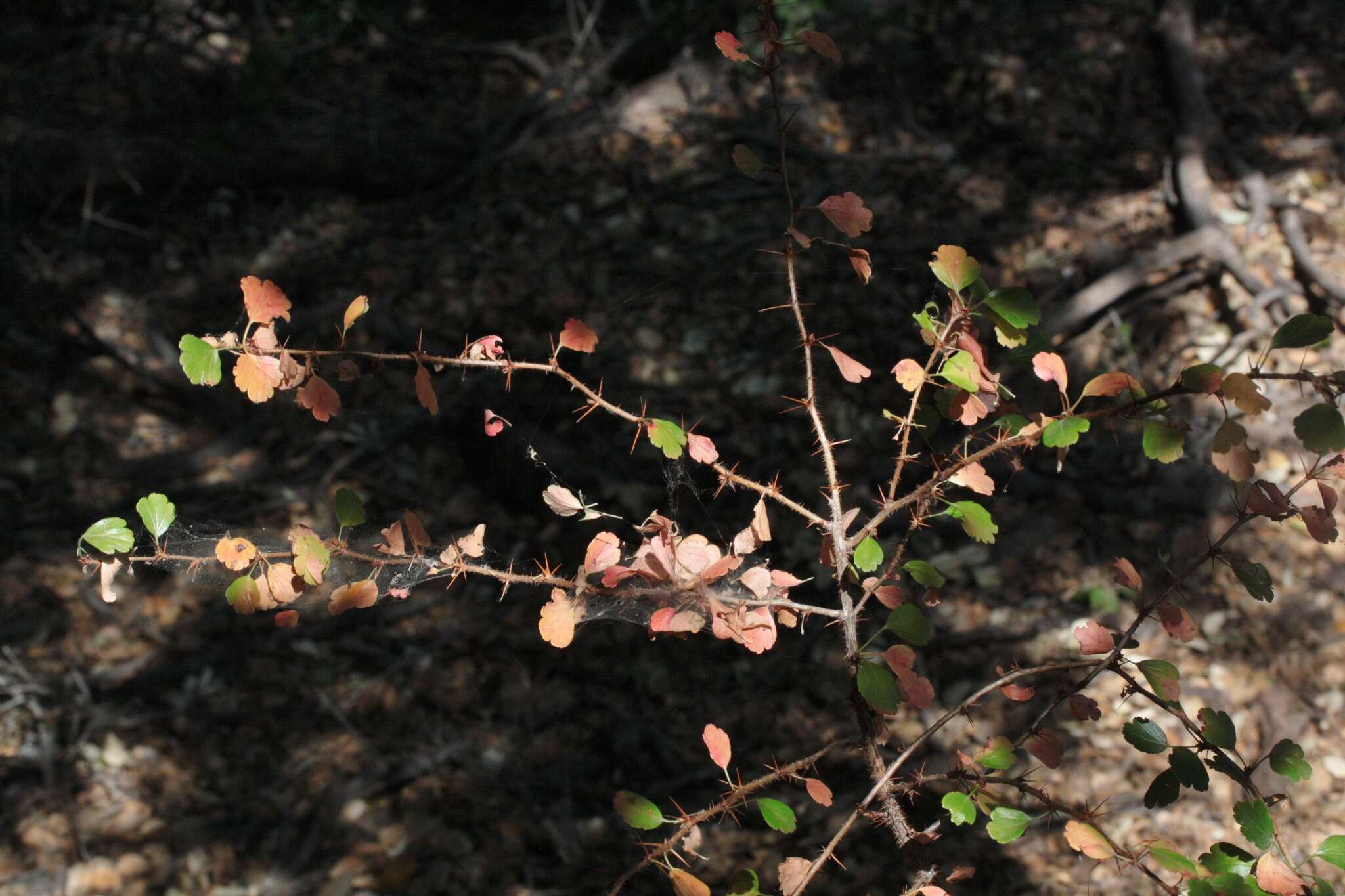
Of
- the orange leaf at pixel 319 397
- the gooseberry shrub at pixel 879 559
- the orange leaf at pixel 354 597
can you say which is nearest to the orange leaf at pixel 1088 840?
the gooseberry shrub at pixel 879 559

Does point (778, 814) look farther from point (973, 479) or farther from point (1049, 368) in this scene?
point (1049, 368)

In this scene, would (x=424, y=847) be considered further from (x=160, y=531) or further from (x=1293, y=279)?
(x=1293, y=279)

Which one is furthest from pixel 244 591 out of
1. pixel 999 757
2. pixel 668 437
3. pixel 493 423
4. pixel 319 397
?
pixel 999 757

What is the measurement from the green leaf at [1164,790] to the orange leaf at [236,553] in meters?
0.88

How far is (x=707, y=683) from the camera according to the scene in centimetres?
237

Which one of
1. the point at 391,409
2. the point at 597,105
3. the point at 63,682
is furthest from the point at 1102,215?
the point at 63,682

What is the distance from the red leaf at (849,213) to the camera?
0.92 meters

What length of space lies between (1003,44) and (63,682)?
12.1ft

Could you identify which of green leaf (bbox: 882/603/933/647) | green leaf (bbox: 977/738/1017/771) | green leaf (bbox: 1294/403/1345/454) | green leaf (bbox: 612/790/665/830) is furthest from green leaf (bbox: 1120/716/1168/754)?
green leaf (bbox: 612/790/665/830)

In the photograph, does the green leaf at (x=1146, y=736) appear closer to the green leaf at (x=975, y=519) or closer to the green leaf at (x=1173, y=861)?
the green leaf at (x=1173, y=861)

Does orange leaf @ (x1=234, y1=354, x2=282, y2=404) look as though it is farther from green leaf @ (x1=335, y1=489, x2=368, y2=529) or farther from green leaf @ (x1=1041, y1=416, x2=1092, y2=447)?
green leaf @ (x1=1041, y1=416, x2=1092, y2=447)

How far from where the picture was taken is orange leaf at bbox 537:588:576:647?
0.88 meters

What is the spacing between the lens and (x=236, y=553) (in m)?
0.90

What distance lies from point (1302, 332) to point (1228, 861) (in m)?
0.51
